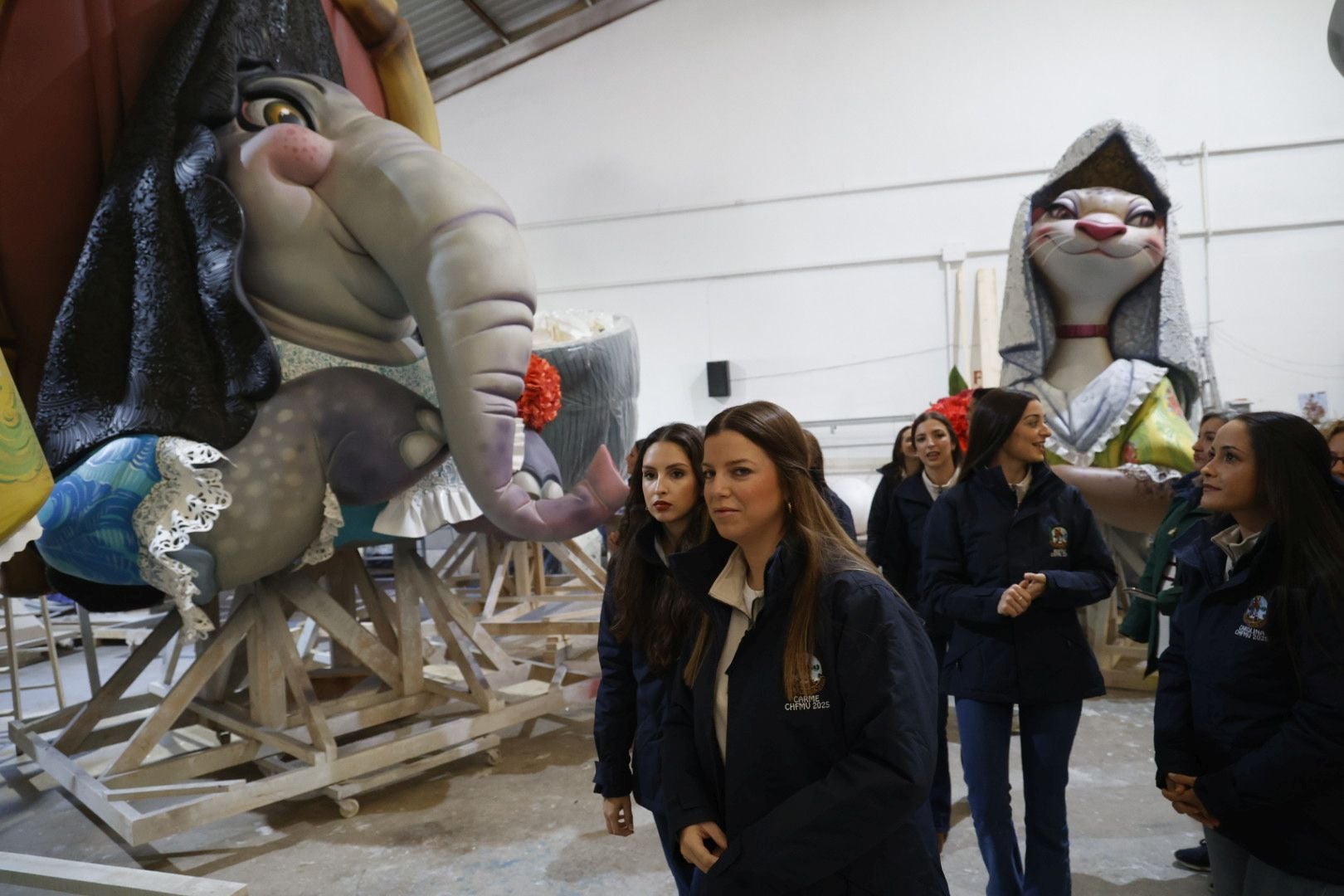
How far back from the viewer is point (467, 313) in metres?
2.84

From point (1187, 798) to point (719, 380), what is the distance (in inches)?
367

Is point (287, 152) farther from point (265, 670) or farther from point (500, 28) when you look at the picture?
point (500, 28)

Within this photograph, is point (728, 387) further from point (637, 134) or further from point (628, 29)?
point (628, 29)

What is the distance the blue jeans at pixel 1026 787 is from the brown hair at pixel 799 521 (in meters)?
1.12

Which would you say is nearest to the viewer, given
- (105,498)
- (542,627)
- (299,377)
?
(105,498)

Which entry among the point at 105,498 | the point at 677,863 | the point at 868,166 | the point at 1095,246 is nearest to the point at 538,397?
the point at 105,498

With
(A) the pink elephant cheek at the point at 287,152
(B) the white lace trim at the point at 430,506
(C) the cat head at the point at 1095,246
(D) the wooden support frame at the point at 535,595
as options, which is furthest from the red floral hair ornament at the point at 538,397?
(C) the cat head at the point at 1095,246

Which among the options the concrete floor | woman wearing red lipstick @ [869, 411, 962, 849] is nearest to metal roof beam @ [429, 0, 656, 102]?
woman wearing red lipstick @ [869, 411, 962, 849]

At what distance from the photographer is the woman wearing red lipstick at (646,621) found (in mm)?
1936

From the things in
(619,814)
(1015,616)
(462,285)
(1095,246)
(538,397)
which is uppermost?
(1095,246)

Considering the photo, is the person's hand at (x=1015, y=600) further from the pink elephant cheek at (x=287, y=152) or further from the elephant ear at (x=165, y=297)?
the pink elephant cheek at (x=287, y=152)

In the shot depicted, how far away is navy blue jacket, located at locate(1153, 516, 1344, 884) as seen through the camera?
5.16 ft

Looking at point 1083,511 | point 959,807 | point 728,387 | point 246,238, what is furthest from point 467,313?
point 728,387

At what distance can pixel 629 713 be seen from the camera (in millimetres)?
2098
